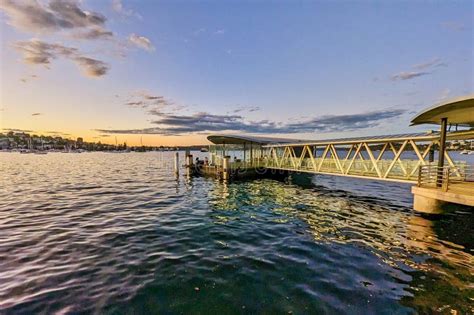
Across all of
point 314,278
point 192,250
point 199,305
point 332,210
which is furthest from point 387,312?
point 332,210

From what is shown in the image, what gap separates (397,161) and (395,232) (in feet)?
31.4

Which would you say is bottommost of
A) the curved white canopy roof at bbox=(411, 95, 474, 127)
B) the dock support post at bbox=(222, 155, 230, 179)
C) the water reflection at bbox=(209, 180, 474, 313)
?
the water reflection at bbox=(209, 180, 474, 313)

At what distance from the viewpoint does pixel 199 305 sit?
20.0ft

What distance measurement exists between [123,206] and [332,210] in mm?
14958

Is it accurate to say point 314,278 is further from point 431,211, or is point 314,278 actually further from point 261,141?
point 261,141

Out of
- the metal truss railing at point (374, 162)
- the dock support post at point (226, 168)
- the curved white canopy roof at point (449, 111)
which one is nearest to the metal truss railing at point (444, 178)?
the metal truss railing at point (374, 162)

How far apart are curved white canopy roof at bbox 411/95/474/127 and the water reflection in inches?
243

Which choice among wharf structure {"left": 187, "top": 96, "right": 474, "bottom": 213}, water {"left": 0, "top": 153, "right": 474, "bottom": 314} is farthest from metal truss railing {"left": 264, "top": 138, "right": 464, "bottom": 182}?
water {"left": 0, "top": 153, "right": 474, "bottom": 314}

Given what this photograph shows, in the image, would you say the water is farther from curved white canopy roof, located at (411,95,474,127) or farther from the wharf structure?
curved white canopy roof, located at (411,95,474,127)

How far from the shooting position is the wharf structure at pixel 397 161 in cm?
1395

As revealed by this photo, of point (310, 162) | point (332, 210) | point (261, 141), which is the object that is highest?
point (261, 141)

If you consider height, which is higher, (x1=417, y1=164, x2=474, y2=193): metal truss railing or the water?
(x1=417, y1=164, x2=474, y2=193): metal truss railing

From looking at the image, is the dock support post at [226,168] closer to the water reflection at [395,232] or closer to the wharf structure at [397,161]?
the wharf structure at [397,161]

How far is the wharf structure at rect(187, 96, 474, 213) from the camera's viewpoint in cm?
1395
